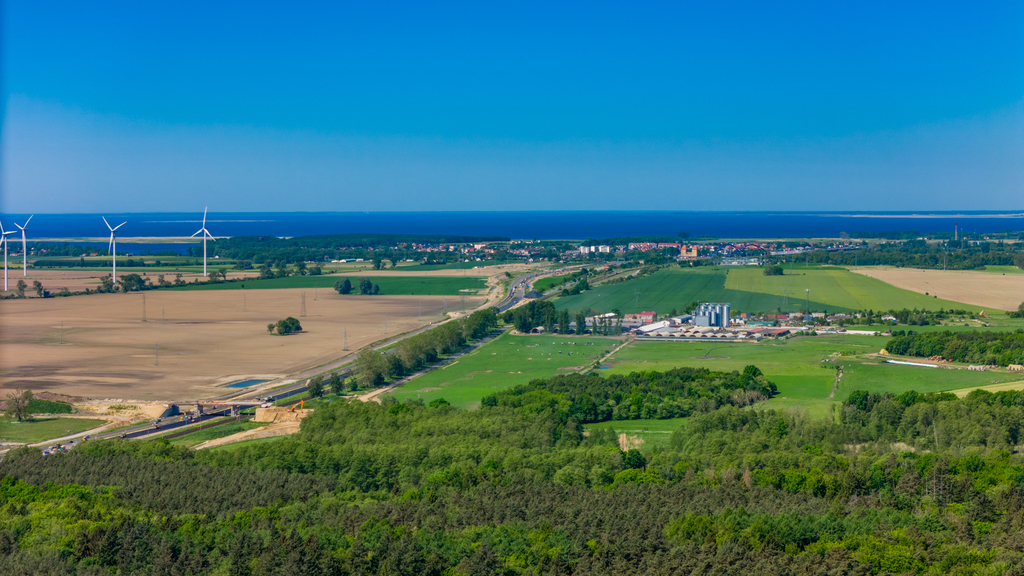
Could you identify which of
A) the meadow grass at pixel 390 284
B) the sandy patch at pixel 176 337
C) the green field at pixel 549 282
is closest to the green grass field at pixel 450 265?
the meadow grass at pixel 390 284

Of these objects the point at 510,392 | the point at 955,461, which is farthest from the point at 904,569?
the point at 510,392

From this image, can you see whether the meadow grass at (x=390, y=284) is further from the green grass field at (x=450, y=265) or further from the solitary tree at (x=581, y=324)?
the solitary tree at (x=581, y=324)

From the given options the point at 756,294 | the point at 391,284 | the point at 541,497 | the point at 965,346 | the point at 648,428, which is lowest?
the point at 648,428

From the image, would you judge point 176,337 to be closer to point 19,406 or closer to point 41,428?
point 19,406

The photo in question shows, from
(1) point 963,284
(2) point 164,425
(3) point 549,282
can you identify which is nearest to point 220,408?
(2) point 164,425

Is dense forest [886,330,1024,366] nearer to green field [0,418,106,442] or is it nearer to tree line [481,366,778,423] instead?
tree line [481,366,778,423]
